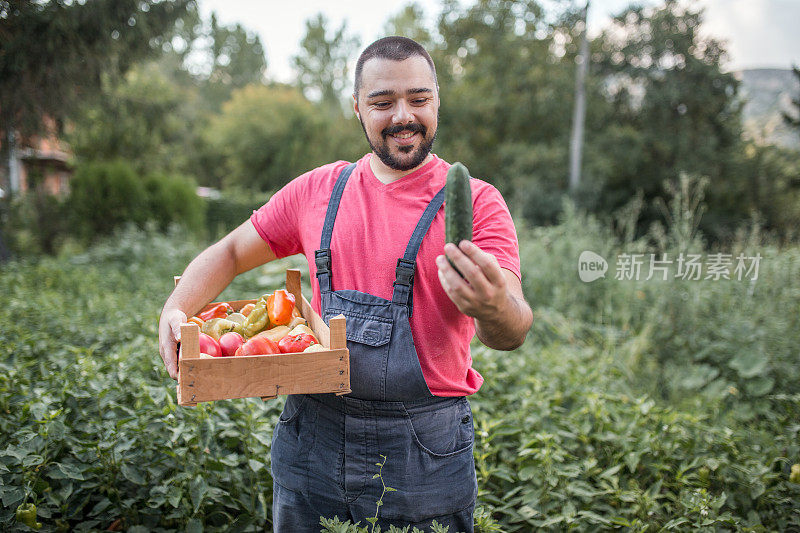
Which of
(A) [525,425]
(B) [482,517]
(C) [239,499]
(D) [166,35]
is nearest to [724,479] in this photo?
(A) [525,425]

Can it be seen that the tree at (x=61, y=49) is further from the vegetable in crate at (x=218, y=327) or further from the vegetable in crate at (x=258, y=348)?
the vegetable in crate at (x=258, y=348)

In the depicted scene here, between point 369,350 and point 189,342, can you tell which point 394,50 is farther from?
point 189,342

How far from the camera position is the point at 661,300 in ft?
17.1

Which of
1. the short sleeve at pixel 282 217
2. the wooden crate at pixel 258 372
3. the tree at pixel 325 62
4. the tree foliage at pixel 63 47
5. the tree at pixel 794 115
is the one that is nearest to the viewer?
the wooden crate at pixel 258 372

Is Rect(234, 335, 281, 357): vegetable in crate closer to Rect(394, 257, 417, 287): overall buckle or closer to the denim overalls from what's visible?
the denim overalls

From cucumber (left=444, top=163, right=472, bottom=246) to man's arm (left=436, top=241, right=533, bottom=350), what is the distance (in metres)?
0.04

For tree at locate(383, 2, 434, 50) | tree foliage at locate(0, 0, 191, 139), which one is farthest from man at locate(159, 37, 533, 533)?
tree at locate(383, 2, 434, 50)

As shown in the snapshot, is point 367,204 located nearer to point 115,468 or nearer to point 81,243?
point 115,468

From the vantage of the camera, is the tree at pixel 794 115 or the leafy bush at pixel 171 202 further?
the tree at pixel 794 115

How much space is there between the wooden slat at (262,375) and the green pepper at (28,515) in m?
1.09

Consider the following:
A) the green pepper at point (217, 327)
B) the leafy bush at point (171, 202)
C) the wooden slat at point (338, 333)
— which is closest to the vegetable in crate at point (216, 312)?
the green pepper at point (217, 327)

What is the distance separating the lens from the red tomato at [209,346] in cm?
160

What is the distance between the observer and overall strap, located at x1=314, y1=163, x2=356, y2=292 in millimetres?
1868

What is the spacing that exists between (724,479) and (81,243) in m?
10.9
